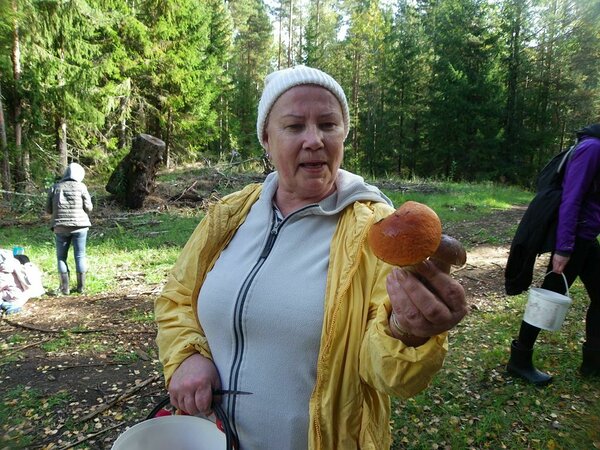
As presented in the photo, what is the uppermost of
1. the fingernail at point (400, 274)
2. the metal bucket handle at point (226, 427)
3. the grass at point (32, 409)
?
the fingernail at point (400, 274)

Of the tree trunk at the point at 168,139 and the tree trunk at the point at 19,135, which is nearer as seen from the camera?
the tree trunk at the point at 19,135

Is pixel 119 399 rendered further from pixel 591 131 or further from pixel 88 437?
pixel 591 131

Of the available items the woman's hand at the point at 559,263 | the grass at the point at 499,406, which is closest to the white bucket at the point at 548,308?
the woman's hand at the point at 559,263

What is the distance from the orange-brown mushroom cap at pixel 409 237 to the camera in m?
0.85

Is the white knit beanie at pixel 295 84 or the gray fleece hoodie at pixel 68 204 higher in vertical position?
the white knit beanie at pixel 295 84

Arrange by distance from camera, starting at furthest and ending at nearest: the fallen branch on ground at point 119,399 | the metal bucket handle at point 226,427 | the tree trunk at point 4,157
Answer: the tree trunk at point 4,157, the fallen branch on ground at point 119,399, the metal bucket handle at point 226,427

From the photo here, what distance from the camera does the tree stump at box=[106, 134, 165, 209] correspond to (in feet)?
33.3

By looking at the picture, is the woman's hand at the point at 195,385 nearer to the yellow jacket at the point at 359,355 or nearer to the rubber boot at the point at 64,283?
the yellow jacket at the point at 359,355

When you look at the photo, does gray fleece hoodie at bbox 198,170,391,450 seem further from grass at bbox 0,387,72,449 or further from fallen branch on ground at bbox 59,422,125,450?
grass at bbox 0,387,72,449

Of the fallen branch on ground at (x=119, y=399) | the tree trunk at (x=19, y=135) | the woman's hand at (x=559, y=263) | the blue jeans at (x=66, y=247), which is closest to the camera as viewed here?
the woman's hand at (x=559, y=263)

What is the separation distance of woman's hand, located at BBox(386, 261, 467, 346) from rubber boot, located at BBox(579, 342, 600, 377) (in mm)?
3237

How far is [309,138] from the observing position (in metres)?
1.50

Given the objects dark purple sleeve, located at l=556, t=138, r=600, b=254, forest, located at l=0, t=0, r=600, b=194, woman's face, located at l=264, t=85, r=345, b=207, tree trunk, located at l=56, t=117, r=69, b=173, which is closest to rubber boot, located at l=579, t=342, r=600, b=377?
dark purple sleeve, located at l=556, t=138, r=600, b=254

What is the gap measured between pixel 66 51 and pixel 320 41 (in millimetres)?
25550
